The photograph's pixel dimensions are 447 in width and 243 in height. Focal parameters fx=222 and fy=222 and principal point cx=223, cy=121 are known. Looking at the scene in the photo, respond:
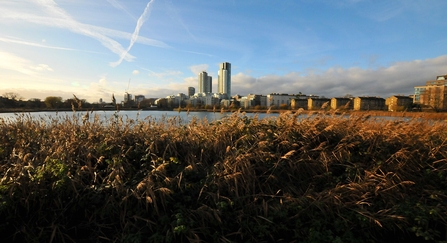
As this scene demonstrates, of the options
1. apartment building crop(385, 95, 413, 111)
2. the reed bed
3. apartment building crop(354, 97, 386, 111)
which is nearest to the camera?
the reed bed

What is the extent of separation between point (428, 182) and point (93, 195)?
5.65 meters

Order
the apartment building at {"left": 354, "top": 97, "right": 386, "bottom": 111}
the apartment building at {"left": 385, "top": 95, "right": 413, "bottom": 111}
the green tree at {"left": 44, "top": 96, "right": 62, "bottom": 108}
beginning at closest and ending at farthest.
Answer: the apartment building at {"left": 354, "top": 97, "right": 386, "bottom": 111} → the green tree at {"left": 44, "top": 96, "right": 62, "bottom": 108} → the apartment building at {"left": 385, "top": 95, "right": 413, "bottom": 111}

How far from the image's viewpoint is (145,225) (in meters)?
2.90

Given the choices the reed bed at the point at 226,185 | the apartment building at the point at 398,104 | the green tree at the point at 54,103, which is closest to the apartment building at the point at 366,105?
the apartment building at the point at 398,104

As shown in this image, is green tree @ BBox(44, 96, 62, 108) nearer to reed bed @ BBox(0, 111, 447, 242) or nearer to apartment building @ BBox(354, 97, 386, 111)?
reed bed @ BBox(0, 111, 447, 242)

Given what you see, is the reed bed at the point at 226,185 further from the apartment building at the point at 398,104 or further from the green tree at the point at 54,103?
the apartment building at the point at 398,104

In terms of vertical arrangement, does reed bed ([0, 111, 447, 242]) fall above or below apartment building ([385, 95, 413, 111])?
below

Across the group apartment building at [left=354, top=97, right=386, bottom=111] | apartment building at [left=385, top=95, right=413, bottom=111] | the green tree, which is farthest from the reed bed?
apartment building at [left=385, top=95, right=413, bottom=111]

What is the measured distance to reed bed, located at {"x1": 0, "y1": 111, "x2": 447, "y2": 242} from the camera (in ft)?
9.41

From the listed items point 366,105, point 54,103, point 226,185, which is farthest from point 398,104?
point 54,103

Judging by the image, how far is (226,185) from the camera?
346 cm

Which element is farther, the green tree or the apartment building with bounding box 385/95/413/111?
the apartment building with bounding box 385/95/413/111

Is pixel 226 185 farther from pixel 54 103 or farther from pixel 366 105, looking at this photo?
pixel 54 103

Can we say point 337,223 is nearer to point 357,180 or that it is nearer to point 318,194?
point 318,194
